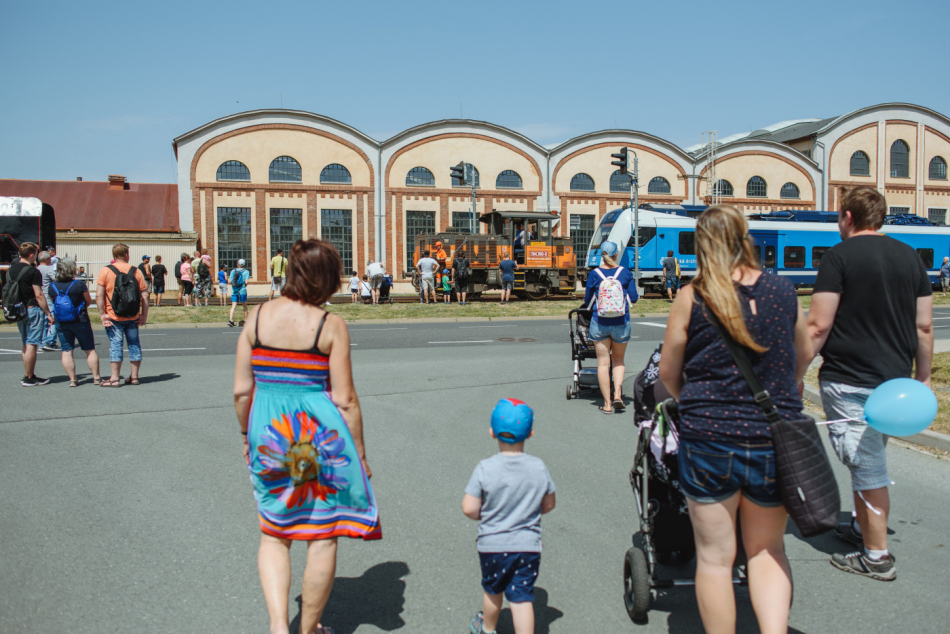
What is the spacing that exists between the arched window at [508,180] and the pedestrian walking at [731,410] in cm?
3884

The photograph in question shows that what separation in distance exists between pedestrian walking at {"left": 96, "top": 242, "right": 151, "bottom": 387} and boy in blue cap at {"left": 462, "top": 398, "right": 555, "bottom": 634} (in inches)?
288

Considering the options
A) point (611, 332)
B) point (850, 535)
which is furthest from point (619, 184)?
point (850, 535)

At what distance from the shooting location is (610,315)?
7.46 metres

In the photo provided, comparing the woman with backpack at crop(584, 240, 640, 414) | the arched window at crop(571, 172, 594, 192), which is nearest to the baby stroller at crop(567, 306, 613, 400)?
the woman with backpack at crop(584, 240, 640, 414)

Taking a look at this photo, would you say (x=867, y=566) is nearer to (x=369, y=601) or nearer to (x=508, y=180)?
(x=369, y=601)

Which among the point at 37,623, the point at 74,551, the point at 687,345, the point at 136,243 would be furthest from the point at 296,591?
the point at 136,243

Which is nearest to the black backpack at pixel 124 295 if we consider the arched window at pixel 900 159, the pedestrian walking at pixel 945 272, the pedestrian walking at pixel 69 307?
the pedestrian walking at pixel 69 307

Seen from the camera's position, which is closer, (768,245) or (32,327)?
(32,327)

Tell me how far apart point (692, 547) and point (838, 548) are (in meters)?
1.26

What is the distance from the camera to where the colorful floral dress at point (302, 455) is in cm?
290

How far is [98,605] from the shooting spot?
342 centimetres

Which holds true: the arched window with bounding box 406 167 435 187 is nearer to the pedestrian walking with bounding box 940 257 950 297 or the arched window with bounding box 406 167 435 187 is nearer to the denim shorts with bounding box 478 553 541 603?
the pedestrian walking with bounding box 940 257 950 297

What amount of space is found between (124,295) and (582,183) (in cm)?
3572

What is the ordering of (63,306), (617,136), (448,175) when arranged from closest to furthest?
(63,306), (448,175), (617,136)
